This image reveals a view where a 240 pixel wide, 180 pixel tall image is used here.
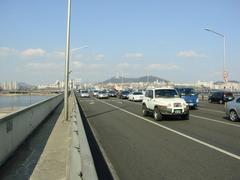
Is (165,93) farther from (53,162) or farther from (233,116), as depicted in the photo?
(53,162)

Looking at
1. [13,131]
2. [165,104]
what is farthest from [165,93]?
[13,131]

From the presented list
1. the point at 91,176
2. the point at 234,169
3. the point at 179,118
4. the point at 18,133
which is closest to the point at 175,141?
the point at 234,169

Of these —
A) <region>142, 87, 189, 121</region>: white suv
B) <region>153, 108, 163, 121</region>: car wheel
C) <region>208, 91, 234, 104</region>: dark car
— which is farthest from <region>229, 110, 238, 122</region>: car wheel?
<region>208, 91, 234, 104</region>: dark car

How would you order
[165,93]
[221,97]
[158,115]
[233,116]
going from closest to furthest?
1. [233,116]
2. [158,115]
3. [165,93]
4. [221,97]

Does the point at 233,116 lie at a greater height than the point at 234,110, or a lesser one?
lesser

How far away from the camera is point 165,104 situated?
18.6m

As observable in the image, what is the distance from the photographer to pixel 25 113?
1227 cm

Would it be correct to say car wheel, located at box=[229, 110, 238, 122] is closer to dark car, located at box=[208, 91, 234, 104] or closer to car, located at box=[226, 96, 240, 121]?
car, located at box=[226, 96, 240, 121]

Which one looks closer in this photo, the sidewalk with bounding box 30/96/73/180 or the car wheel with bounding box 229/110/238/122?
the sidewalk with bounding box 30/96/73/180

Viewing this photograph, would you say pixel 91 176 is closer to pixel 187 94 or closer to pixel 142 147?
pixel 142 147

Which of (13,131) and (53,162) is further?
(13,131)

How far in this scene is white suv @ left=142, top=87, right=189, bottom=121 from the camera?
60.7 feet

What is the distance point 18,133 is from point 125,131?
5258 millimetres

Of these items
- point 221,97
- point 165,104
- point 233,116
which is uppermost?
point 165,104
